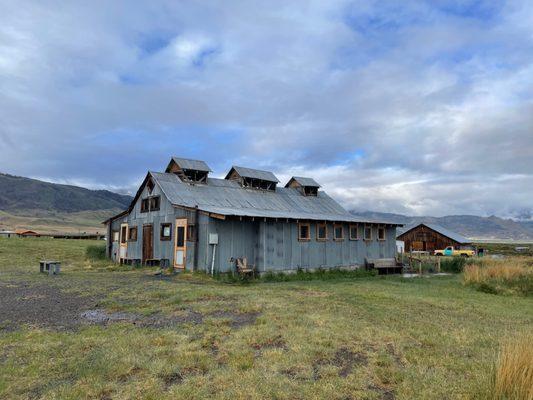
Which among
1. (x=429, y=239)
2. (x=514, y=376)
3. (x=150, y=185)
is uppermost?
(x=150, y=185)

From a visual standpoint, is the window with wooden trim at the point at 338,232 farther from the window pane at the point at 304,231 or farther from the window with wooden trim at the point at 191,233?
the window with wooden trim at the point at 191,233

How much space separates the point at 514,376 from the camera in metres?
4.66

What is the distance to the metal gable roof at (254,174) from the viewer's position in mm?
30489

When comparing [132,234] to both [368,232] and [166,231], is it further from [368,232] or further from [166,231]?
[368,232]

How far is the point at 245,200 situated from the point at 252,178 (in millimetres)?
3083

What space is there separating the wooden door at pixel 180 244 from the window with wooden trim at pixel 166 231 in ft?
2.81

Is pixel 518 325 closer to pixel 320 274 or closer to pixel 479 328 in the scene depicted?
pixel 479 328

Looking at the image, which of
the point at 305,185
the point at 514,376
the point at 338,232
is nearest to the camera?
the point at 514,376

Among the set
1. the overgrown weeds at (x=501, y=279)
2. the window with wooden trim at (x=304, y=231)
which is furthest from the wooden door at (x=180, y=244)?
the overgrown weeds at (x=501, y=279)

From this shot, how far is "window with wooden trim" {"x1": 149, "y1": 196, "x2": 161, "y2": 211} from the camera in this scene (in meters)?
25.3

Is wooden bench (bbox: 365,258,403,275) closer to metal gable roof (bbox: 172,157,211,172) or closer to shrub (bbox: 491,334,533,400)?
metal gable roof (bbox: 172,157,211,172)

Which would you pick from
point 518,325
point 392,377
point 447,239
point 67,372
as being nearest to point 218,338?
point 67,372

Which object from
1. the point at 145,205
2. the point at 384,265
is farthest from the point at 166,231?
the point at 384,265

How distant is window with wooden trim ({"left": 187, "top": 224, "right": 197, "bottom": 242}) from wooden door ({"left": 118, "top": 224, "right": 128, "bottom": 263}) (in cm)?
768
